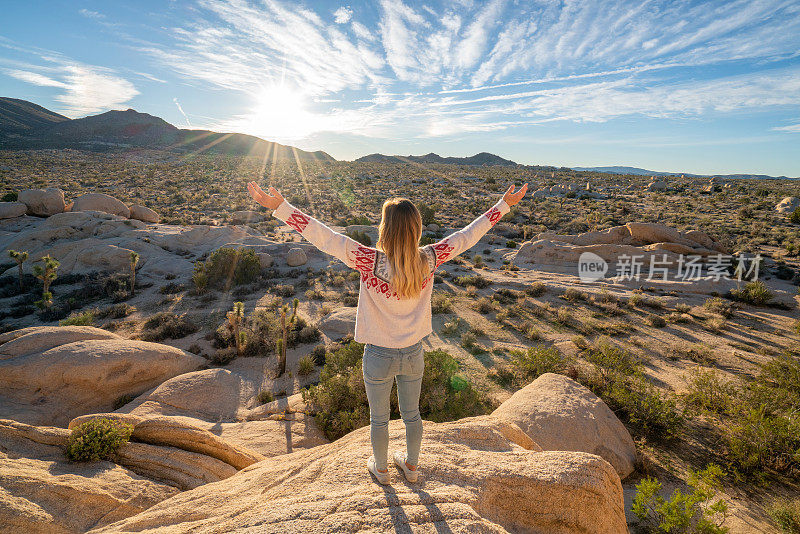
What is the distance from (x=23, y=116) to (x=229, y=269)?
13928 cm

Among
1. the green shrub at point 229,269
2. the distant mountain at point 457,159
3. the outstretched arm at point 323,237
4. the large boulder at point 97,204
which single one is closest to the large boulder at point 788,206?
the outstretched arm at point 323,237

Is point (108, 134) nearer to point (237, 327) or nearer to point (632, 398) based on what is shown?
point (237, 327)

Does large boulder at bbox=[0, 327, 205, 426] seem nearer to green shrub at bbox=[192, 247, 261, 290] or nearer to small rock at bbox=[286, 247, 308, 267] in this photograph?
green shrub at bbox=[192, 247, 261, 290]

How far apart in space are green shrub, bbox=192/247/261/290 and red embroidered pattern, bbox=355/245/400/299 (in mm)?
16240

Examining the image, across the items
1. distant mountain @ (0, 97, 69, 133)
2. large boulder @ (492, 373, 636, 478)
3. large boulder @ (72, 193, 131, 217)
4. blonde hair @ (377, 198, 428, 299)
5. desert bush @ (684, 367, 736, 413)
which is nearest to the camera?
blonde hair @ (377, 198, 428, 299)

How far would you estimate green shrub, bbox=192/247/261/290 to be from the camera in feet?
54.1

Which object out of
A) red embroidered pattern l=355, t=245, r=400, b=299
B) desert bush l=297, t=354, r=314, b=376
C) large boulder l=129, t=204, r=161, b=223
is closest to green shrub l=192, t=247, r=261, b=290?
desert bush l=297, t=354, r=314, b=376

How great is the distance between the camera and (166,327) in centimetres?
1154

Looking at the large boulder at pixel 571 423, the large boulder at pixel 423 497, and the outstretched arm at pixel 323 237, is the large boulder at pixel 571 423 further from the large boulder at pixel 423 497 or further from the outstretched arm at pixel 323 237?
the outstretched arm at pixel 323 237

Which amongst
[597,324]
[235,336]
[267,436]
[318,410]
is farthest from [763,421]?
[235,336]

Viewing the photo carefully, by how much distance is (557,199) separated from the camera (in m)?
39.4

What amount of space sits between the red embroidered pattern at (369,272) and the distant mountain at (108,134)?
106 m

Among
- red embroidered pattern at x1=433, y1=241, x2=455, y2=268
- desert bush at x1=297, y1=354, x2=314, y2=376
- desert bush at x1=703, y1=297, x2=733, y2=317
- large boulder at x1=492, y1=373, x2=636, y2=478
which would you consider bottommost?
desert bush at x1=297, y1=354, x2=314, y2=376

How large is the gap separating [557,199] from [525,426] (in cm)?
3992
